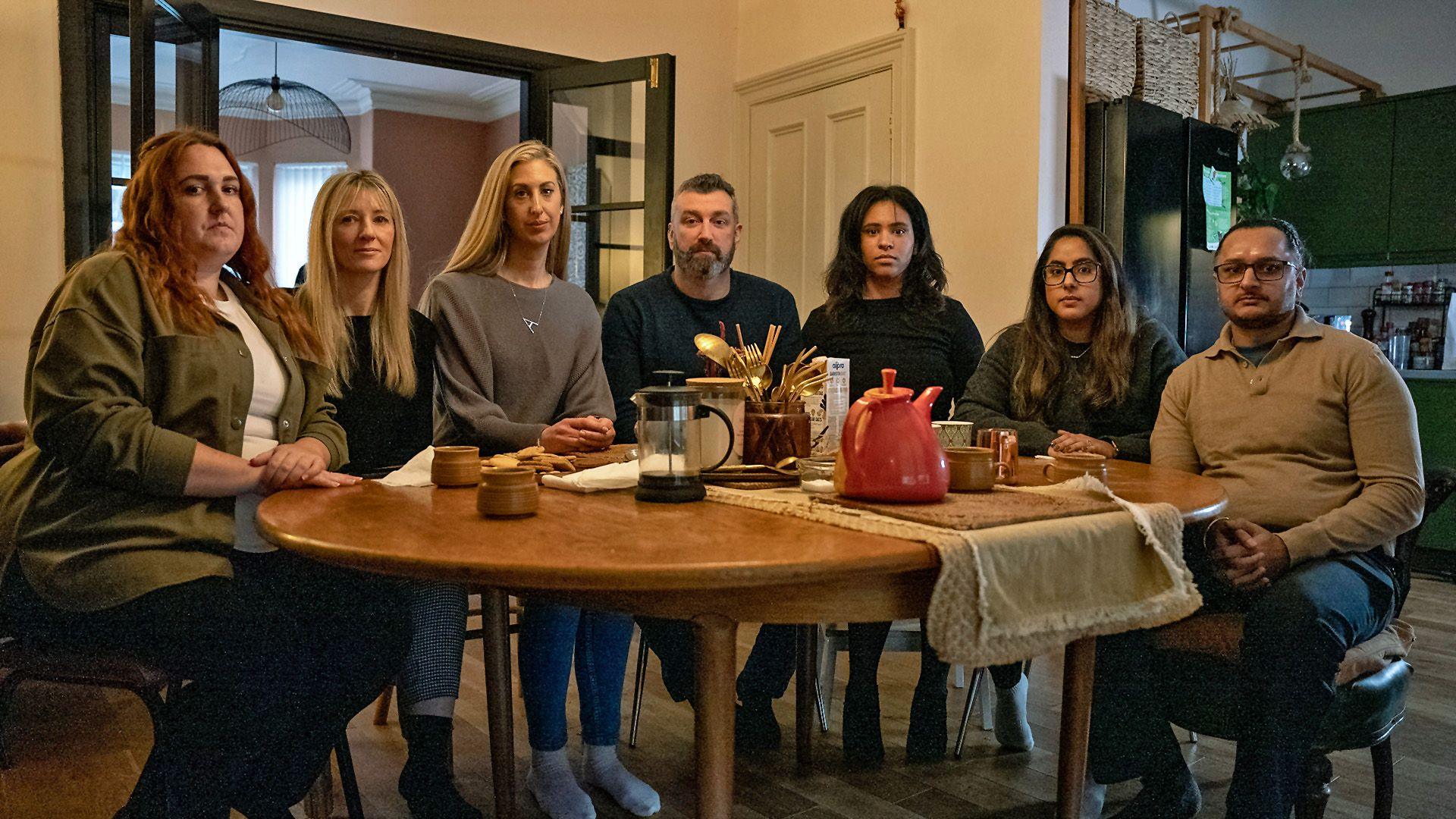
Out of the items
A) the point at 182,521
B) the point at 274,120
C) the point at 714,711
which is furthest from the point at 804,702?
the point at 274,120

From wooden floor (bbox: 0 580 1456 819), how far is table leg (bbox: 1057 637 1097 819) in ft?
2.21

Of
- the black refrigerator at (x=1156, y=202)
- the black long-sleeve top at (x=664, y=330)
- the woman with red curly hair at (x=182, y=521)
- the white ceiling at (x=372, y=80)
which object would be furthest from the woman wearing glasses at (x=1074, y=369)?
the white ceiling at (x=372, y=80)

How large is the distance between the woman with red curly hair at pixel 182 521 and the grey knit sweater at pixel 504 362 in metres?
0.48

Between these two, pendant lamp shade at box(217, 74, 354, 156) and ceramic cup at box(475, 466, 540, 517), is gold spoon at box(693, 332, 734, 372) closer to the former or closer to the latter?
ceramic cup at box(475, 466, 540, 517)

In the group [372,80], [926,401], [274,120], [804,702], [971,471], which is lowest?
[804,702]

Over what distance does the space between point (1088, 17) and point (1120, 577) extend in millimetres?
3000

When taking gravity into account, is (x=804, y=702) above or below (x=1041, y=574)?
below

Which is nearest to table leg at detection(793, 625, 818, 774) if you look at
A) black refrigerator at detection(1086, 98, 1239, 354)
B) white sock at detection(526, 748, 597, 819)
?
white sock at detection(526, 748, 597, 819)

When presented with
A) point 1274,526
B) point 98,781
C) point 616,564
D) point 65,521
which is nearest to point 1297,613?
point 1274,526

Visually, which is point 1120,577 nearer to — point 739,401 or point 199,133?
point 739,401

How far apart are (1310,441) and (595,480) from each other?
135 centimetres

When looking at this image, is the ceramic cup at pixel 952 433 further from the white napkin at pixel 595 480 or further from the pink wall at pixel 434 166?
the pink wall at pixel 434 166

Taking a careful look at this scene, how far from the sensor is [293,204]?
7602 millimetres

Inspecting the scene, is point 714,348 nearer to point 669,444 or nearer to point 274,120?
point 669,444
